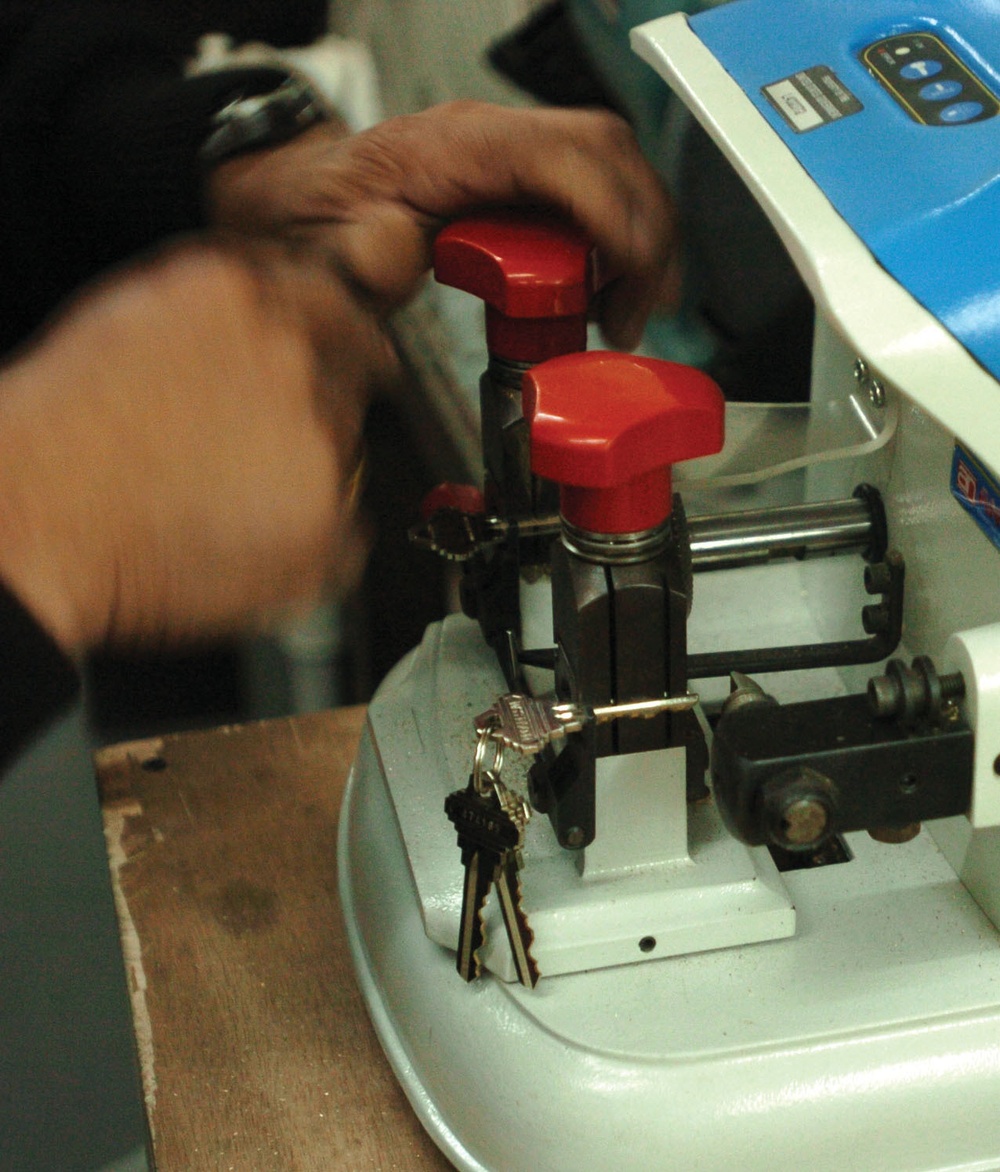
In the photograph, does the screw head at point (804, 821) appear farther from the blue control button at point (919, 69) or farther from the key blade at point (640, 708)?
the blue control button at point (919, 69)

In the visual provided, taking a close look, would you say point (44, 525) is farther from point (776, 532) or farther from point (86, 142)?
point (86, 142)

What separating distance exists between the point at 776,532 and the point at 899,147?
0.20m

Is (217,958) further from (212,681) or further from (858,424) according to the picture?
(212,681)

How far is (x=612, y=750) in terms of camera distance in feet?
1.75

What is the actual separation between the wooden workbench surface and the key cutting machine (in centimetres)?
3

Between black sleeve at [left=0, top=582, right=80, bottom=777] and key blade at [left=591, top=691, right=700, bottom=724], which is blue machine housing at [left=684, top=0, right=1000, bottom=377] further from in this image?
black sleeve at [left=0, top=582, right=80, bottom=777]

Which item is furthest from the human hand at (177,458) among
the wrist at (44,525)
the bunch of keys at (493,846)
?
the bunch of keys at (493,846)

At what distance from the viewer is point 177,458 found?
1.67 feet

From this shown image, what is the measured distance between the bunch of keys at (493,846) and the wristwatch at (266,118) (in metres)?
0.45

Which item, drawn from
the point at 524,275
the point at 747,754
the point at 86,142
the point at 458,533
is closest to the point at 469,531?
the point at 458,533

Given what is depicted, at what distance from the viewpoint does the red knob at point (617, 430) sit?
47 cm

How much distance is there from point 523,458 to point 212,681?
2.46ft

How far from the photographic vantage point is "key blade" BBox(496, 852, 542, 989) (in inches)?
20.6

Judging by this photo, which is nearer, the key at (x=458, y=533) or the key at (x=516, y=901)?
the key at (x=516, y=901)
